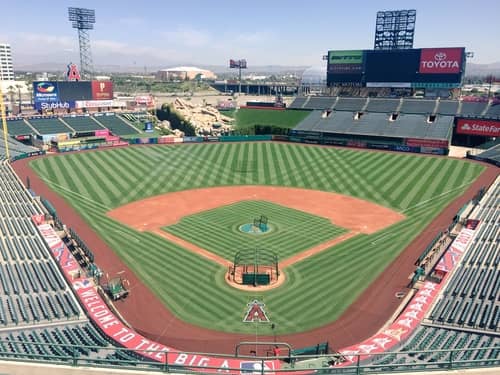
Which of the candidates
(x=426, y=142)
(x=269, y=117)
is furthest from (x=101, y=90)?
(x=426, y=142)

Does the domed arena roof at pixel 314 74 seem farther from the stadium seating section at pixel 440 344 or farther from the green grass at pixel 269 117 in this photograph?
the stadium seating section at pixel 440 344

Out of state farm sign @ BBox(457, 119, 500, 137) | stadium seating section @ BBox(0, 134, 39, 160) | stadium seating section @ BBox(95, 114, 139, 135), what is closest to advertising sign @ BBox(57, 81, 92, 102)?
stadium seating section @ BBox(95, 114, 139, 135)

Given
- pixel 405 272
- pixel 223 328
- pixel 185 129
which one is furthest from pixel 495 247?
pixel 185 129

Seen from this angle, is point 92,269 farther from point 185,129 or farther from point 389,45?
point 389,45

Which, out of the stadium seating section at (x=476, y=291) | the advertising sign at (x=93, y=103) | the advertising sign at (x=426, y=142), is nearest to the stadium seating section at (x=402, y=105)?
the advertising sign at (x=426, y=142)

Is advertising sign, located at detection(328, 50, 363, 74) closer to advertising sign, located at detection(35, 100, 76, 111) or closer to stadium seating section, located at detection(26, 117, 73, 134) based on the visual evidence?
stadium seating section, located at detection(26, 117, 73, 134)

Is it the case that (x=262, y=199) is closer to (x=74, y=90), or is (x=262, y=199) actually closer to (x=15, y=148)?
(x=15, y=148)
